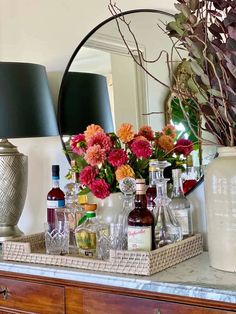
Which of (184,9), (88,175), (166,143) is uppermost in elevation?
(184,9)

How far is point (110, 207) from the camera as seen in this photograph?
5.56ft

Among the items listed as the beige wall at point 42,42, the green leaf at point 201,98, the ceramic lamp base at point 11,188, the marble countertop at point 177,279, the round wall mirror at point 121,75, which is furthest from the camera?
the beige wall at point 42,42

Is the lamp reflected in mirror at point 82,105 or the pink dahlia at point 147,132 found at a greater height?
the lamp reflected in mirror at point 82,105

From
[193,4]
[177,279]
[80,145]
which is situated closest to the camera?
[177,279]

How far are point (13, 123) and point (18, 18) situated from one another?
0.79 meters

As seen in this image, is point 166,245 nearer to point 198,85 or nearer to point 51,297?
point 51,297

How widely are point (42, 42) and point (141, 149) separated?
3.24 feet

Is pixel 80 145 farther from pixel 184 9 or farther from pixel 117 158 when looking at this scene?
pixel 184 9

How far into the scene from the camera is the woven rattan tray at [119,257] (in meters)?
1.43

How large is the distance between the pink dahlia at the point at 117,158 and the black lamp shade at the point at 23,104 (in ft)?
1.53

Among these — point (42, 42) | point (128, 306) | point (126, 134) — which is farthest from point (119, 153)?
point (42, 42)

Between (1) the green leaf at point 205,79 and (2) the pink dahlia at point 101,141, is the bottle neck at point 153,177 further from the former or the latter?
(1) the green leaf at point 205,79

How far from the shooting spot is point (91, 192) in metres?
1.74

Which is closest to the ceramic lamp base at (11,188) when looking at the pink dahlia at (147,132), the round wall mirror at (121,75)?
the round wall mirror at (121,75)
